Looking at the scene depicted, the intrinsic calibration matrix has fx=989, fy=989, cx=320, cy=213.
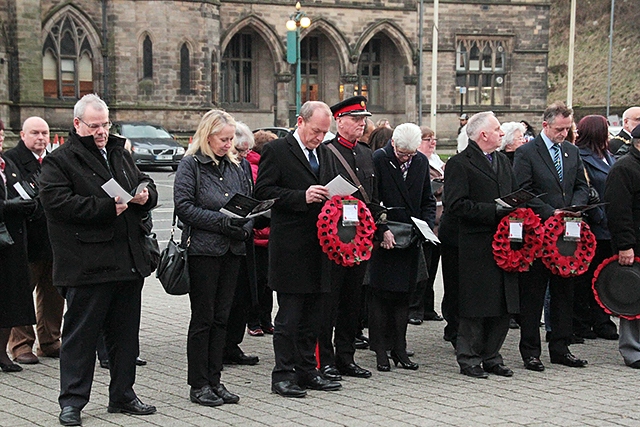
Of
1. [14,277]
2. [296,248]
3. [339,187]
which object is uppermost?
[339,187]

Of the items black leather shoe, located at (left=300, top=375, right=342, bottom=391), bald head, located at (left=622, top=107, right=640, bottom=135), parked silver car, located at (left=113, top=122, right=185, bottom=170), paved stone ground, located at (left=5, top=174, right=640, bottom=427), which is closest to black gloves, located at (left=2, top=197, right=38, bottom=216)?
paved stone ground, located at (left=5, top=174, right=640, bottom=427)

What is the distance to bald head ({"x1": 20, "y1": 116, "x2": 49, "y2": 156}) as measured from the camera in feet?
28.2

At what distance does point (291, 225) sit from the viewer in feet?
24.8

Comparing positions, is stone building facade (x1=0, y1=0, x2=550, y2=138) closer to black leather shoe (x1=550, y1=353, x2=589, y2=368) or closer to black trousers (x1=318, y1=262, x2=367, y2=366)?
black trousers (x1=318, y1=262, x2=367, y2=366)

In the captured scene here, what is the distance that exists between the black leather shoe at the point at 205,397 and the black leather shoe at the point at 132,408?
0.34 meters

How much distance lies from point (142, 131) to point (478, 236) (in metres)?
27.0

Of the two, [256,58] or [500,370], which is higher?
[256,58]

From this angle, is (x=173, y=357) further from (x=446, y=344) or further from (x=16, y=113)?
(x=16, y=113)

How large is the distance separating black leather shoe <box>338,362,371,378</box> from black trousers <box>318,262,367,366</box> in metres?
0.03

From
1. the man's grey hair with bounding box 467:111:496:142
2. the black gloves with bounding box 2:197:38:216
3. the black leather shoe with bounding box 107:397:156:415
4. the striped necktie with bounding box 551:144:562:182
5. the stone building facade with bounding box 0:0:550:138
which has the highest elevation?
the stone building facade with bounding box 0:0:550:138

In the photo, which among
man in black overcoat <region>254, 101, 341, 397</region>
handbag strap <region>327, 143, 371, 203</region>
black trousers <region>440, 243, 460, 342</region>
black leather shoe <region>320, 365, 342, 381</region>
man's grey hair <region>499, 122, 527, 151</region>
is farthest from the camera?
man's grey hair <region>499, 122, 527, 151</region>

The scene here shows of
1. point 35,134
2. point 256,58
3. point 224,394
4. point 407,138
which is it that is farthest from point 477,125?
point 256,58

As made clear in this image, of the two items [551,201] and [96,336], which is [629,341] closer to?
[551,201]

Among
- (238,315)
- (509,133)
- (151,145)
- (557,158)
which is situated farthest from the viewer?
(151,145)
